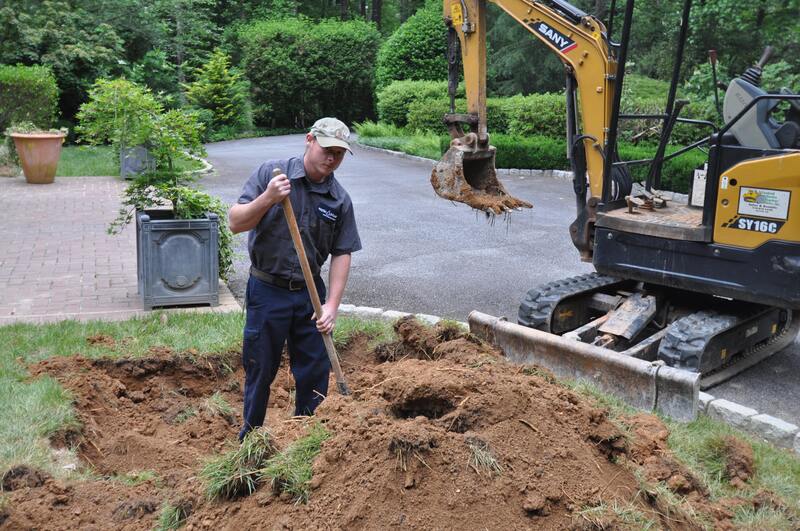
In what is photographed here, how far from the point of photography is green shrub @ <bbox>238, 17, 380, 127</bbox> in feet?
98.2

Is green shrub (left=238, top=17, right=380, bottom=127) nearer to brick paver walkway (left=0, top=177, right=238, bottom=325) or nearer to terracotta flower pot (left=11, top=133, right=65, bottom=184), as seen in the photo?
terracotta flower pot (left=11, top=133, right=65, bottom=184)

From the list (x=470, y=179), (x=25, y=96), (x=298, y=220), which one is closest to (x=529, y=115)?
(x=25, y=96)

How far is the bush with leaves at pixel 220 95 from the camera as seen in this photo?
Answer: 26.1 meters

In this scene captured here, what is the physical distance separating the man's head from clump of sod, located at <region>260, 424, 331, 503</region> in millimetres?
1387

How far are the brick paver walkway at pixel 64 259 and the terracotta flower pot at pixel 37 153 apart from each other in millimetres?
493

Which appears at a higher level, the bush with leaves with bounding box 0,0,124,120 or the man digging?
the bush with leaves with bounding box 0,0,124,120

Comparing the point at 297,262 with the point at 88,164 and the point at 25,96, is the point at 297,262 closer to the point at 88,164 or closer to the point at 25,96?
the point at 88,164

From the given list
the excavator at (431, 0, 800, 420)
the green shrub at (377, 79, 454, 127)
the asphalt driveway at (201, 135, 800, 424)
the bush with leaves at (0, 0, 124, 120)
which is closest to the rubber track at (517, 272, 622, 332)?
the excavator at (431, 0, 800, 420)

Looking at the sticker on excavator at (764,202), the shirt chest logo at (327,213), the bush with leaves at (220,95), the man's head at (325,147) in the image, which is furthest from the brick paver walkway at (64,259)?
the bush with leaves at (220,95)

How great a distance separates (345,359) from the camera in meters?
6.32

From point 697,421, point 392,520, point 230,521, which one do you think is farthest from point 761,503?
point 230,521

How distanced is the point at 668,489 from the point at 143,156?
6.11 metres

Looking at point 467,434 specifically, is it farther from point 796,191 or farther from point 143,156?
point 143,156

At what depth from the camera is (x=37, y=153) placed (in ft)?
49.4
